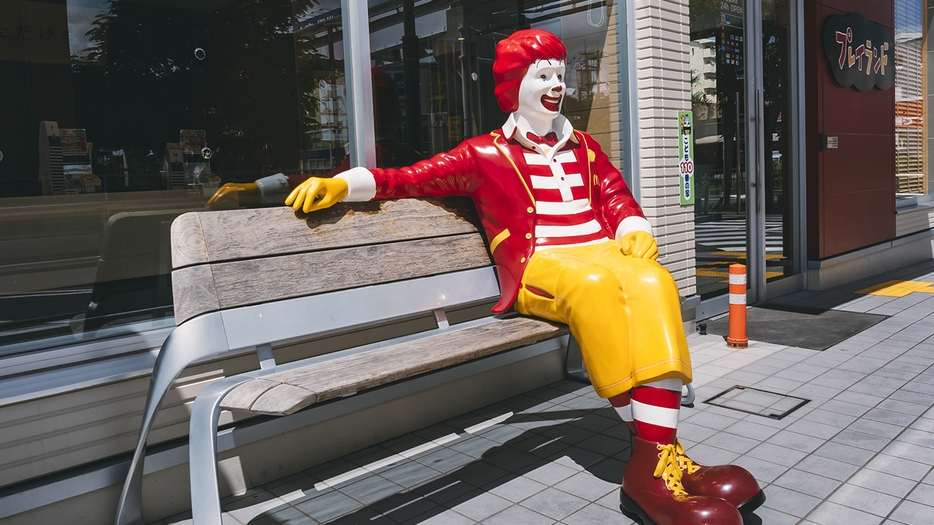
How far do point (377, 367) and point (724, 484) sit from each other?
1333 millimetres

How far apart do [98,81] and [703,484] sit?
367 cm

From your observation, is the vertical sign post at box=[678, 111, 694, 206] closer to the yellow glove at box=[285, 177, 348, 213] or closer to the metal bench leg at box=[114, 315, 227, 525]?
the yellow glove at box=[285, 177, 348, 213]

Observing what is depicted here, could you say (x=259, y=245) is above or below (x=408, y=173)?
below

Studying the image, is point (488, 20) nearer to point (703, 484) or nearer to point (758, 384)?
point (758, 384)

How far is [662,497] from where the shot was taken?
96.9 inches

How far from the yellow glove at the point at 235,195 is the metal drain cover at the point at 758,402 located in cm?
278

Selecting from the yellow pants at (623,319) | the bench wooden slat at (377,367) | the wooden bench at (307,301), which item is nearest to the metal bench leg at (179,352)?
the wooden bench at (307,301)

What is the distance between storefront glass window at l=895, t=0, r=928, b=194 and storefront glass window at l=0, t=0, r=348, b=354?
343 inches

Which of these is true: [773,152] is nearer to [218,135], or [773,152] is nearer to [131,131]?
[218,135]

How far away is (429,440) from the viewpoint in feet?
11.8

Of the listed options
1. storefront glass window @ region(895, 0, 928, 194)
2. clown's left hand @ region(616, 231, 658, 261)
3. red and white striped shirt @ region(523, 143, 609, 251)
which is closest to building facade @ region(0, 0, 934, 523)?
red and white striped shirt @ region(523, 143, 609, 251)

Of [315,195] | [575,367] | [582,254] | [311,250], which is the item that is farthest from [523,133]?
[575,367]

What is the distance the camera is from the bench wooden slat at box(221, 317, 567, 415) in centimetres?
203

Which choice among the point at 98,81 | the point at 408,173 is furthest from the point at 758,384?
the point at 98,81
